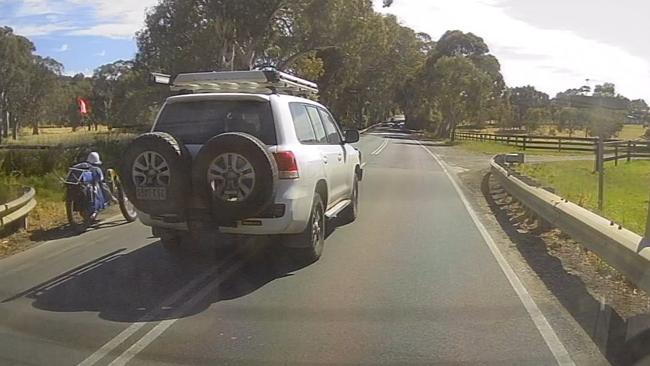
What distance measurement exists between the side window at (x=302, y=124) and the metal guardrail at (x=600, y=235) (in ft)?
10.8

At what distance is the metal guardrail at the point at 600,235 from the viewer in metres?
7.17

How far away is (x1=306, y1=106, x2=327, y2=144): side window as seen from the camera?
35.1 feet

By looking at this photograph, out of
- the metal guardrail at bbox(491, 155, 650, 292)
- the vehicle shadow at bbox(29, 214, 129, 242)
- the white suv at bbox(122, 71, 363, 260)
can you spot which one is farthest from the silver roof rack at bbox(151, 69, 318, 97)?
the metal guardrail at bbox(491, 155, 650, 292)

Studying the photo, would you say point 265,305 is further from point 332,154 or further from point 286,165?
point 332,154

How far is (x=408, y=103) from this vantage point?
A: 103 metres

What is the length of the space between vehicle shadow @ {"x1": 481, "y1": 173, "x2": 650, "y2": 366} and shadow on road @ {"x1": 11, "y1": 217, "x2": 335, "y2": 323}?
2859mm

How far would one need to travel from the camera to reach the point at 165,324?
6.96 metres

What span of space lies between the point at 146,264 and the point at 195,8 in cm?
2786

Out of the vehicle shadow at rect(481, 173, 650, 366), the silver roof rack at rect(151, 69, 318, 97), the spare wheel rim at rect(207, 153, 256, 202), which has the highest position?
the silver roof rack at rect(151, 69, 318, 97)

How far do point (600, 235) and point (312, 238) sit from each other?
3145mm

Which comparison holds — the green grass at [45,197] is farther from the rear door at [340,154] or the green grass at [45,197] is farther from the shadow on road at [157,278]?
the rear door at [340,154]

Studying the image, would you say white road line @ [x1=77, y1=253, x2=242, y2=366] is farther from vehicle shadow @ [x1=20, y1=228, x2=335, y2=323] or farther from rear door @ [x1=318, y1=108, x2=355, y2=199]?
rear door @ [x1=318, y1=108, x2=355, y2=199]

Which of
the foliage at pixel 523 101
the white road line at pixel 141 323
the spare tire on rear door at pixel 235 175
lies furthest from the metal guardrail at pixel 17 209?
the foliage at pixel 523 101

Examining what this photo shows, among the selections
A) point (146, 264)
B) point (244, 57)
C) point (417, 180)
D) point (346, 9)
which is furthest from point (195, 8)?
point (146, 264)
